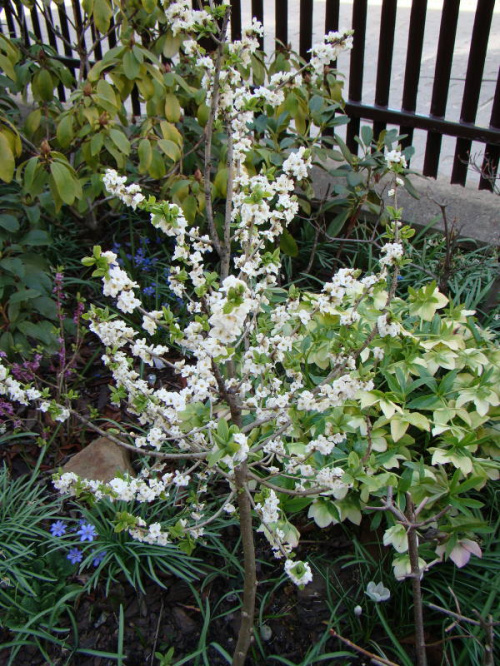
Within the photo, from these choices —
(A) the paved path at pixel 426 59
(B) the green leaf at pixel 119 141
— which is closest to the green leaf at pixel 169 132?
(B) the green leaf at pixel 119 141

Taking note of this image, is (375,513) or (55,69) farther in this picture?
(55,69)

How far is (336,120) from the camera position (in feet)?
9.76

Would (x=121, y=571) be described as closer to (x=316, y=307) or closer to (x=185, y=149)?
(x=316, y=307)

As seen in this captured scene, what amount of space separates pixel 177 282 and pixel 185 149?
182 cm

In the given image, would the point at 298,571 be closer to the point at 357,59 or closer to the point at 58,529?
the point at 58,529

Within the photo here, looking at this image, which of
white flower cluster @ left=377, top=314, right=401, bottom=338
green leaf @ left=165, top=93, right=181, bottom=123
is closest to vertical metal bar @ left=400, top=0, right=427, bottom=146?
green leaf @ left=165, top=93, right=181, bottom=123

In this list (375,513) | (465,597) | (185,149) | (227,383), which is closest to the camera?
(227,383)

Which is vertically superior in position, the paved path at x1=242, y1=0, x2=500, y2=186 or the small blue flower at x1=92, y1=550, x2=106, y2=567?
the paved path at x1=242, y1=0, x2=500, y2=186

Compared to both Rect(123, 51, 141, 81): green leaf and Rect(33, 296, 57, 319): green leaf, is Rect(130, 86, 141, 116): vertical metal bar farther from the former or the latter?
Rect(33, 296, 57, 319): green leaf

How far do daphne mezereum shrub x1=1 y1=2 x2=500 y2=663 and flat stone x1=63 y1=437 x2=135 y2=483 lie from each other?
0.12 m

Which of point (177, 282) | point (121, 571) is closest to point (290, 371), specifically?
point (177, 282)

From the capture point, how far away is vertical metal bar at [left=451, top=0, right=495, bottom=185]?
305cm

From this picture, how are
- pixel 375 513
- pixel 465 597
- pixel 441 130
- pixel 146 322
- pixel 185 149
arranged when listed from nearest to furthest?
1. pixel 146 322
2. pixel 465 597
3. pixel 375 513
4. pixel 185 149
5. pixel 441 130

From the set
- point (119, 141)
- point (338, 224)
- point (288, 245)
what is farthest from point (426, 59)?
point (119, 141)
